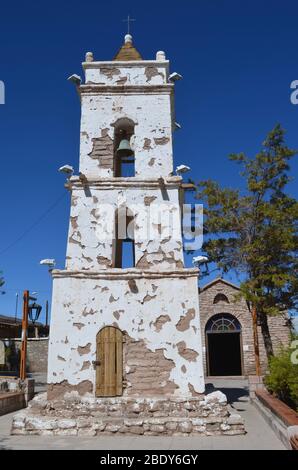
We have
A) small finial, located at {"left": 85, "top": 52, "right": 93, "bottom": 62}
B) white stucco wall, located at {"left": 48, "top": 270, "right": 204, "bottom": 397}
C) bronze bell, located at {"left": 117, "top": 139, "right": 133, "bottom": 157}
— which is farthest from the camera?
small finial, located at {"left": 85, "top": 52, "right": 93, "bottom": 62}

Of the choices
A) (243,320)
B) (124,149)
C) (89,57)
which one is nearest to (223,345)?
(243,320)

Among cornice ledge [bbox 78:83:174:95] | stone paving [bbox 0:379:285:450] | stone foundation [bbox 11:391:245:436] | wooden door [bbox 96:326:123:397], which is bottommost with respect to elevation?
stone paving [bbox 0:379:285:450]

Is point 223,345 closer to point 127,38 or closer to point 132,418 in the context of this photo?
point 132,418

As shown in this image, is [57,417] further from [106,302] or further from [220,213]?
[220,213]

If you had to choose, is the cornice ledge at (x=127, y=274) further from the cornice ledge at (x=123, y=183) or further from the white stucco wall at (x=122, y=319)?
the cornice ledge at (x=123, y=183)

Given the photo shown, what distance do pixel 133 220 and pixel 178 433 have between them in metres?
4.85

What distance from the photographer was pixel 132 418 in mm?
9125

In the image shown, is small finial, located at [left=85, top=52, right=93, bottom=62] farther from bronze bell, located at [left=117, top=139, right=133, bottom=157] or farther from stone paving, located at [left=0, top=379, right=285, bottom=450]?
stone paving, located at [left=0, top=379, right=285, bottom=450]

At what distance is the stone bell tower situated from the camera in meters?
9.66

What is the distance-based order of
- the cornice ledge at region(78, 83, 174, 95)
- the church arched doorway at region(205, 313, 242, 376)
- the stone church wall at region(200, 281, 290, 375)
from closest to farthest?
1. the cornice ledge at region(78, 83, 174, 95)
2. the stone church wall at region(200, 281, 290, 375)
3. the church arched doorway at region(205, 313, 242, 376)

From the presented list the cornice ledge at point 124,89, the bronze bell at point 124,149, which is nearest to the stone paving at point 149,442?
the bronze bell at point 124,149

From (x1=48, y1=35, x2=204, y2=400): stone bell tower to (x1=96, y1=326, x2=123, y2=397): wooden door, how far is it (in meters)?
0.02

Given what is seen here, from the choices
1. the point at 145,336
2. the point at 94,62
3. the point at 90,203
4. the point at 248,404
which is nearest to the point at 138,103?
the point at 94,62

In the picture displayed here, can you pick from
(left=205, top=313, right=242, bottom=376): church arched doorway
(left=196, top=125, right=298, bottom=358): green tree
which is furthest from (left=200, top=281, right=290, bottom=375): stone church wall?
(left=196, top=125, right=298, bottom=358): green tree
